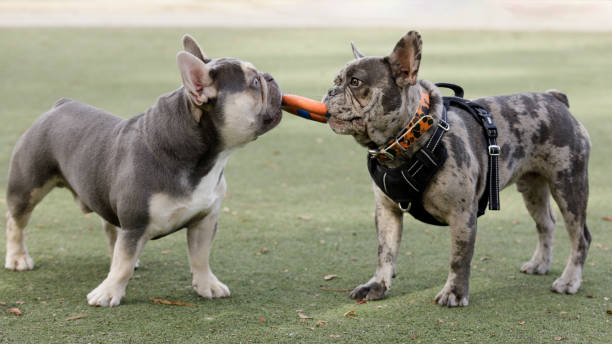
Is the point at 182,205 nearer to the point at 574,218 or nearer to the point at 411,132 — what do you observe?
the point at 411,132

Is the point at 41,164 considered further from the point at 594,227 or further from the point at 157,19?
the point at 157,19

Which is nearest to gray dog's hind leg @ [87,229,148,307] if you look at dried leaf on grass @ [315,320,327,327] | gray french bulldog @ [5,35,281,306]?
gray french bulldog @ [5,35,281,306]

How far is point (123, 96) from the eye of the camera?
36.1 feet

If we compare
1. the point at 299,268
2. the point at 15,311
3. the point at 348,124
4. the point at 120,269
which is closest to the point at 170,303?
the point at 120,269

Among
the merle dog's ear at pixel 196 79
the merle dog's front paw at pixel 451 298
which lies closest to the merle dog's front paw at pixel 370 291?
the merle dog's front paw at pixel 451 298

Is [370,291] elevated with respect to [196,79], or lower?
lower

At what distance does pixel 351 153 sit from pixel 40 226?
151 inches

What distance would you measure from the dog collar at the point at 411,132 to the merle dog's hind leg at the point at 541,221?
4.10ft

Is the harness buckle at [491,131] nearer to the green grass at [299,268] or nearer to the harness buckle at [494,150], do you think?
the harness buckle at [494,150]

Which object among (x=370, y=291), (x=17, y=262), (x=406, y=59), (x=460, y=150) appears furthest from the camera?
(x=17, y=262)

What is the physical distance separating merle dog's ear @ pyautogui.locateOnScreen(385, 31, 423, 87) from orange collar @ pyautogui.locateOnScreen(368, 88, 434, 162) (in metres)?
0.20

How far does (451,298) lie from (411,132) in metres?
1.07

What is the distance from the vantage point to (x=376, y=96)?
3.89 meters

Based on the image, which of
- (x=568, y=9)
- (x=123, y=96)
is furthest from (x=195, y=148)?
(x=568, y=9)
